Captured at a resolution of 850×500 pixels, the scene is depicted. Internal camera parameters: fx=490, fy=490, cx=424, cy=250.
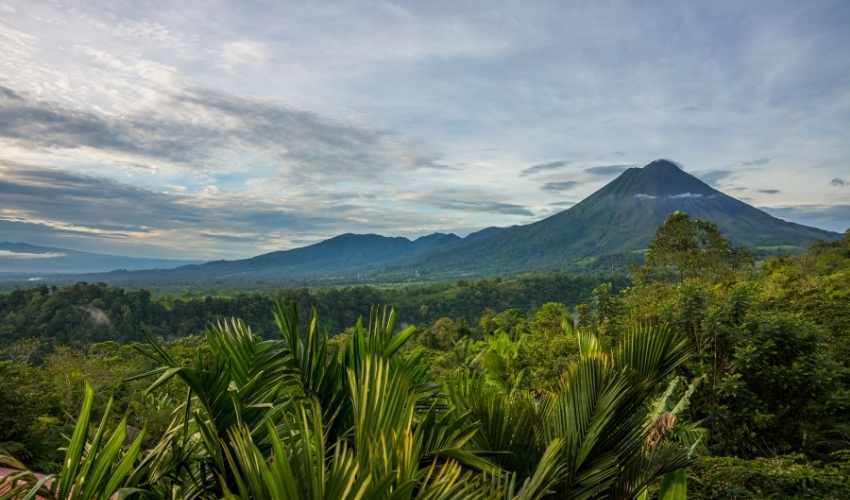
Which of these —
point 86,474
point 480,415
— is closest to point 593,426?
point 480,415

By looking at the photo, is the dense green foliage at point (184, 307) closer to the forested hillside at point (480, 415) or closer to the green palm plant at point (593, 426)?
the forested hillside at point (480, 415)

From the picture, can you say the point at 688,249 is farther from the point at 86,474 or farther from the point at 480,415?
the point at 86,474

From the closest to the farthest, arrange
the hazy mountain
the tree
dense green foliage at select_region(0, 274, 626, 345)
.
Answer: the tree < dense green foliage at select_region(0, 274, 626, 345) < the hazy mountain

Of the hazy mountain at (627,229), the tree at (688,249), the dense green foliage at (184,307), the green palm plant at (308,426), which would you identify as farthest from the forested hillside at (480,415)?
the hazy mountain at (627,229)

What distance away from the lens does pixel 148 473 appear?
5.69 feet

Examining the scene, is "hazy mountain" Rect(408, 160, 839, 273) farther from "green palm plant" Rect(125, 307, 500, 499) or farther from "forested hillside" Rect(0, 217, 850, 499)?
"green palm plant" Rect(125, 307, 500, 499)

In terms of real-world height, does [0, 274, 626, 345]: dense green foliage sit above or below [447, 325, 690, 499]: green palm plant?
below

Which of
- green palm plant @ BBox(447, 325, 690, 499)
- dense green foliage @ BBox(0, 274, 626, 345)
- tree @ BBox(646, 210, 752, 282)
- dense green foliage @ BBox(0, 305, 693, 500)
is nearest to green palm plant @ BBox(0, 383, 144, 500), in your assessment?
dense green foliage @ BBox(0, 305, 693, 500)

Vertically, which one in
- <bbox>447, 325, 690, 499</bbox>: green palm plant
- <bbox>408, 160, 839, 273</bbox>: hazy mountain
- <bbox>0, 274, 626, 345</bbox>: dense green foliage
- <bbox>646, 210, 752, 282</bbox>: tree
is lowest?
<bbox>0, 274, 626, 345</bbox>: dense green foliage

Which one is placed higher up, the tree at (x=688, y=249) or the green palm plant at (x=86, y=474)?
the tree at (x=688, y=249)

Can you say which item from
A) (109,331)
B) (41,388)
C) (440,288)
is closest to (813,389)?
(41,388)

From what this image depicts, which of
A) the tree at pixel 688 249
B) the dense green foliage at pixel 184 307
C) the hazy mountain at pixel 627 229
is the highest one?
the hazy mountain at pixel 627 229

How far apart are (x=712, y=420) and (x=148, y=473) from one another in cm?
662

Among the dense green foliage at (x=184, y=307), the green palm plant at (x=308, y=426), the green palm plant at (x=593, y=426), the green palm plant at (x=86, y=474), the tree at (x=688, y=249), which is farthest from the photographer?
the dense green foliage at (x=184, y=307)
